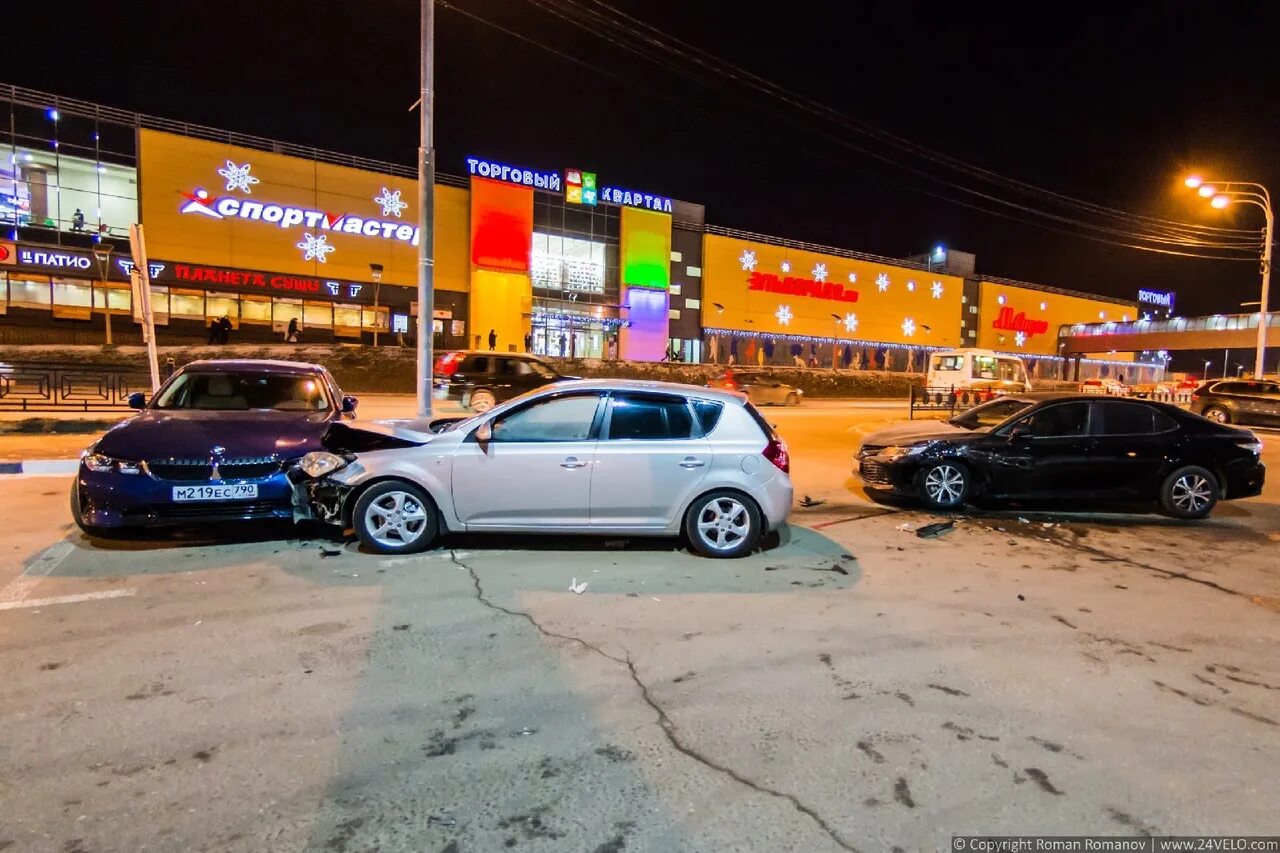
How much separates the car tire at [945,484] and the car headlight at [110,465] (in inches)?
313

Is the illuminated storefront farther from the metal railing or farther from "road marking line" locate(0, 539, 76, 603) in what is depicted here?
"road marking line" locate(0, 539, 76, 603)

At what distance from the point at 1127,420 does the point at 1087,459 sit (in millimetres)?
823

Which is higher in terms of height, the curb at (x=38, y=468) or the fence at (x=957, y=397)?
the fence at (x=957, y=397)

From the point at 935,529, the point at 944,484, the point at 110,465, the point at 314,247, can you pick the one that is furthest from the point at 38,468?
the point at 314,247

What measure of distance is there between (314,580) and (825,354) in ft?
160

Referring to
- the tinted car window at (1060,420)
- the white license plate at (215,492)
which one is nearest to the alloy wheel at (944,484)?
the tinted car window at (1060,420)

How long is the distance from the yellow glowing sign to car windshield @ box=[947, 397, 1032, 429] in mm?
35353

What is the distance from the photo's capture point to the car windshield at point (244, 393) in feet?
24.4

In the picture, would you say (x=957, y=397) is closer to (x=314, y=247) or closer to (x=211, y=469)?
(x=211, y=469)

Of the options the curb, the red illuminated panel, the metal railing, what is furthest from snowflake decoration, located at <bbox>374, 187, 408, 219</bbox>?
the curb

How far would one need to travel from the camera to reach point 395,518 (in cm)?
607

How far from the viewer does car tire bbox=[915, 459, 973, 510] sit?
8453 millimetres

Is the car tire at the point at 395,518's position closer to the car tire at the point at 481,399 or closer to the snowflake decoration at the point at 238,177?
the car tire at the point at 481,399

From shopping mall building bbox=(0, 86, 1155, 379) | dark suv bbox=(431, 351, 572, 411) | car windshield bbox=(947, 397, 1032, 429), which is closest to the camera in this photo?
car windshield bbox=(947, 397, 1032, 429)
